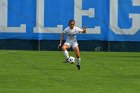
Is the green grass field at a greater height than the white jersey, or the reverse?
the white jersey

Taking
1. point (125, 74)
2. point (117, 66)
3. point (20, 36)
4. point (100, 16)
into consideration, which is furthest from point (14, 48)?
point (125, 74)

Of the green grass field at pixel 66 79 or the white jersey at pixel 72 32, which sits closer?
the green grass field at pixel 66 79

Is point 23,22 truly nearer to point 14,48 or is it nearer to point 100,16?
point 14,48

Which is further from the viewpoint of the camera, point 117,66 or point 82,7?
point 82,7

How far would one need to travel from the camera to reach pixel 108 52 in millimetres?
36844

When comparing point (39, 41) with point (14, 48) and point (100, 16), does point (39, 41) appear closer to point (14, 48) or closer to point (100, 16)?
point (14, 48)

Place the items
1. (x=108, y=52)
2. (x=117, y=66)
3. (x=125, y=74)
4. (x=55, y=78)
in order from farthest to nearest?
(x=108, y=52), (x=117, y=66), (x=125, y=74), (x=55, y=78)

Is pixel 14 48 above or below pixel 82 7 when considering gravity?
below

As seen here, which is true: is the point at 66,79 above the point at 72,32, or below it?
below

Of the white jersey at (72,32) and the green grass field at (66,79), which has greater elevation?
the white jersey at (72,32)

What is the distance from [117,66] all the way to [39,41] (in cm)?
1421

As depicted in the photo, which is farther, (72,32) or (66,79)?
(72,32)

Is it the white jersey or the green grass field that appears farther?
the white jersey

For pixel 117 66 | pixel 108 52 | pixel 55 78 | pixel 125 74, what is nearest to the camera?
pixel 55 78
